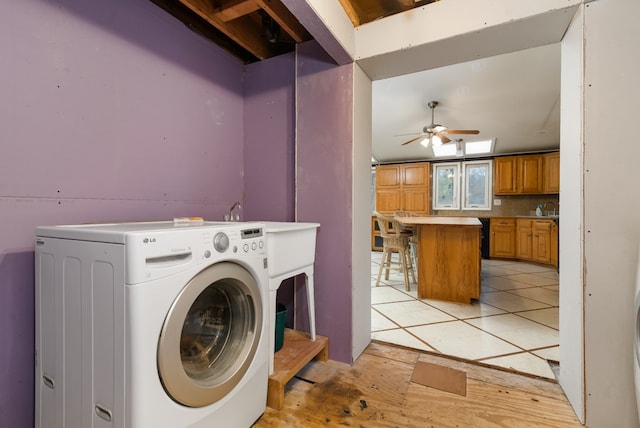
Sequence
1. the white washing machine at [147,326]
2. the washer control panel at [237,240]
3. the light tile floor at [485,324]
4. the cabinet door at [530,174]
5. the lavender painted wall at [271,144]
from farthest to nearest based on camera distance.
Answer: the cabinet door at [530,174], the lavender painted wall at [271,144], the light tile floor at [485,324], the washer control panel at [237,240], the white washing machine at [147,326]

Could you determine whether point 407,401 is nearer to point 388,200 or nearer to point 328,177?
point 328,177

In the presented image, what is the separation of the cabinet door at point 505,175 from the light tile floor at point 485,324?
248 cm

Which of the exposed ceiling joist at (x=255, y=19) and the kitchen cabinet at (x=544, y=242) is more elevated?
the exposed ceiling joist at (x=255, y=19)

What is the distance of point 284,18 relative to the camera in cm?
170

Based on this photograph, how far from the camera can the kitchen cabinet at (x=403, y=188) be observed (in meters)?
6.32

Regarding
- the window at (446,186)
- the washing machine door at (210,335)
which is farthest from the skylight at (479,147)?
the washing machine door at (210,335)

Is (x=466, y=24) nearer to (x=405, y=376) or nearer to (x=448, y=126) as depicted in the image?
(x=405, y=376)

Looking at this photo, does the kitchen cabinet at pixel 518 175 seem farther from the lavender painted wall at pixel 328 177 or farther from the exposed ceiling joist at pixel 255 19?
the lavender painted wall at pixel 328 177

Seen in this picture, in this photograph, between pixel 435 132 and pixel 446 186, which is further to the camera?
pixel 446 186

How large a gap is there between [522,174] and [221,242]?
6.31 meters

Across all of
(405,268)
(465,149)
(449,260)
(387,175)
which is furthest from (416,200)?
(449,260)

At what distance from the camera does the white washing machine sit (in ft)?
2.65

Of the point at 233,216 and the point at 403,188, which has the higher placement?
the point at 403,188

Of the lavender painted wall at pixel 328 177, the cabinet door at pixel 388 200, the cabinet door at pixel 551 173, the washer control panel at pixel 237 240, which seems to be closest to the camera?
the washer control panel at pixel 237 240
